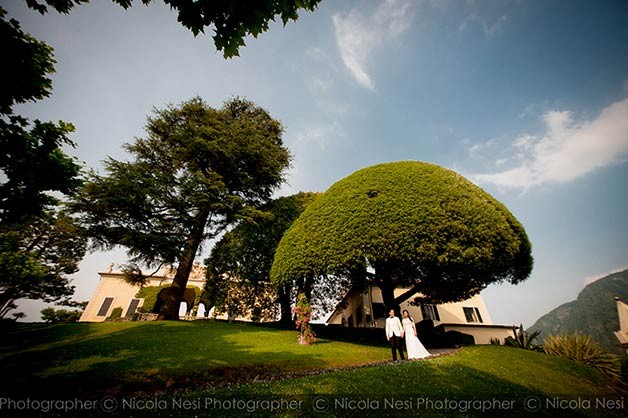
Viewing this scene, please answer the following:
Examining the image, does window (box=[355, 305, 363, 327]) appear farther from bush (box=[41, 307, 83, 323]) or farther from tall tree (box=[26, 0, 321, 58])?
bush (box=[41, 307, 83, 323])

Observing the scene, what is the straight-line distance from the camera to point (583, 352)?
40.4 feet

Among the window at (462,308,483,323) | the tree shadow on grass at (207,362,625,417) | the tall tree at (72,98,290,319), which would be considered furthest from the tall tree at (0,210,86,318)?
the window at (462,308,483,323)

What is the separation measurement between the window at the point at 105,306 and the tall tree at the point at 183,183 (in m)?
27.1

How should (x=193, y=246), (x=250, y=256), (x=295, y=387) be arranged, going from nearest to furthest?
(x=295, y=387)
(x=193, y=246)
(x=250, y=256)

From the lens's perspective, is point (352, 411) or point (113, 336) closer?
point (352, 411)

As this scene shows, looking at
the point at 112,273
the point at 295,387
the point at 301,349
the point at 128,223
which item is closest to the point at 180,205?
the point at 128,223

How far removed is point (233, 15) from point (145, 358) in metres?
11.1

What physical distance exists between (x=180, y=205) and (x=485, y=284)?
22.2 meters

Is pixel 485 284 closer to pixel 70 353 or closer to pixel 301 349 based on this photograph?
pixel 301 349

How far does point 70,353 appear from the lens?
893 centimetres

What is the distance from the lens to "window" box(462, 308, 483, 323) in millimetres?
27797

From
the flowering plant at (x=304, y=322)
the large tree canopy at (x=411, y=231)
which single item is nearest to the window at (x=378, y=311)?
the large tree canopy at (x=411, y=231)

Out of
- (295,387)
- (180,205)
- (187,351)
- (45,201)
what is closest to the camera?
(295,387)

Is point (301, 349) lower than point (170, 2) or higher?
lower
